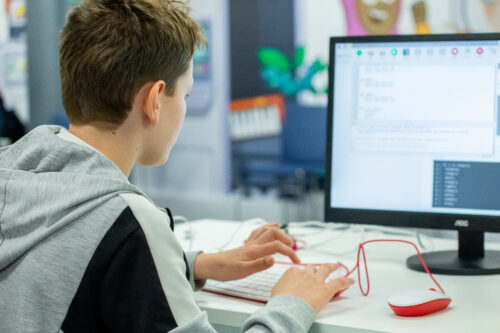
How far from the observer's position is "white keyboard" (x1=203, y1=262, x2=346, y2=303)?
107 centimetres

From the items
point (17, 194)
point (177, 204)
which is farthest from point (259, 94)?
point (17, 194)

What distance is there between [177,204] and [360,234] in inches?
143

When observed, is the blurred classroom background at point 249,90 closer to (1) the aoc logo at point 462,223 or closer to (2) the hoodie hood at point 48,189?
(1) the aoc logo at point 462,223

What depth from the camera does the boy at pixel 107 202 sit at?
30.3 inches

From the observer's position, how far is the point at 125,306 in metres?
0.77

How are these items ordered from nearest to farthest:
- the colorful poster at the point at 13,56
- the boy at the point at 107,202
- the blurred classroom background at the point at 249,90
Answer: the boy at the point at 107,202
the blurred classroom background at the point at 249,90
the colorful poster at the point at 13,56

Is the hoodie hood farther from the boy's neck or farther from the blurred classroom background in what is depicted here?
the blurred classroom background

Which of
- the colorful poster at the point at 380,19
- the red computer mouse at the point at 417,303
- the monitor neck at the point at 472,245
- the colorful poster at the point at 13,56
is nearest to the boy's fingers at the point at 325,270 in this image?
the red computer mouse at the point at 417,303

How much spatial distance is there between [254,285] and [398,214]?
0.35 m

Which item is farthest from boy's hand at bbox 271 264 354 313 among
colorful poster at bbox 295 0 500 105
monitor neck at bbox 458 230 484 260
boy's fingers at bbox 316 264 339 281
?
colorful poster at bbox 295 0 500 105

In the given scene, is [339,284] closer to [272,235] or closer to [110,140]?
[272,235]

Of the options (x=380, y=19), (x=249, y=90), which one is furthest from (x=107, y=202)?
(x=249, y=90)

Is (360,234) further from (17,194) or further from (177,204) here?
(177,204)

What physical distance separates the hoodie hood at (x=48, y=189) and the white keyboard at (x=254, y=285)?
349 mm
